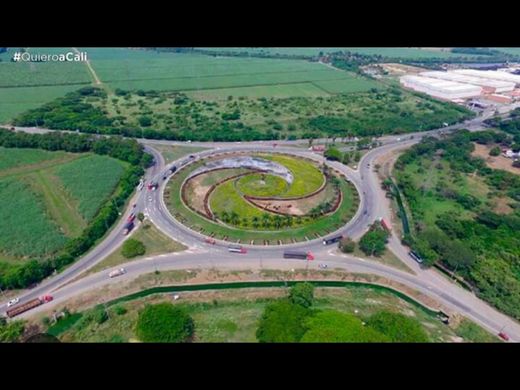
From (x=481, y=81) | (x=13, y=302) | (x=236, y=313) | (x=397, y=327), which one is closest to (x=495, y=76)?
(x=481, y=81)

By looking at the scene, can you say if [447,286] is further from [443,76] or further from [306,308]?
[443,76]

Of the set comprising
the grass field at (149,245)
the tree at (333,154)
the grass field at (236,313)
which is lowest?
the grass field at (236,313)

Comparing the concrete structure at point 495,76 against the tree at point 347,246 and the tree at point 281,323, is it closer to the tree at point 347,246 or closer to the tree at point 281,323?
the tree at point 347,246

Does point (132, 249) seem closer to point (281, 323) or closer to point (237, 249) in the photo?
point (237, 249)

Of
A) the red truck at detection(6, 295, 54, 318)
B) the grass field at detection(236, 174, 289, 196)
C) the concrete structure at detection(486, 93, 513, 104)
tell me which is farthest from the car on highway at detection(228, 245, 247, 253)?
the concrete structure at detection(486, 93, 513, 104)

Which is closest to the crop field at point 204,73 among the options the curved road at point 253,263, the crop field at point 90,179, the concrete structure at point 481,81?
the concrete structure at point 481,81

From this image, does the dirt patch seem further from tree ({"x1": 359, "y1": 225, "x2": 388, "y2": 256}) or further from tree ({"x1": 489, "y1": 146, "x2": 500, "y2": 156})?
tree ({"x1": 359, "y1": 225, "x2": 388, "y2": 256})
